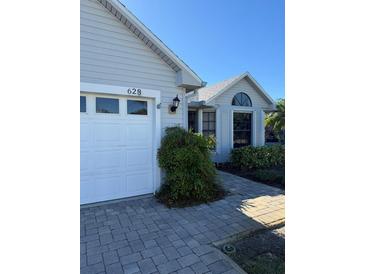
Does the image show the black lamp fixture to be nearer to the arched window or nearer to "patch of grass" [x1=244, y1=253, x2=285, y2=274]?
"patch of grass" [x1=244, y1=253, x2=285, y2=274]

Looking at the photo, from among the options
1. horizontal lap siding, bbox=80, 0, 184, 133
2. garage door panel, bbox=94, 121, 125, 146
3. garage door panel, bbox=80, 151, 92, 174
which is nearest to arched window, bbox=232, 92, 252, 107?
horizontal lap siding, bbox=80, 0, 184, 133

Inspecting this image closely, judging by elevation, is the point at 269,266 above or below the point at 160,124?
below

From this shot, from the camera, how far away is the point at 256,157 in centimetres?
955

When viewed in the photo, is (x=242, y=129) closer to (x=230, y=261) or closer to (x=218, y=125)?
(x=218, y=125)

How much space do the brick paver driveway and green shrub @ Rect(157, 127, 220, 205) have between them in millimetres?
418

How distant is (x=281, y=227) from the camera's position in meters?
3.99

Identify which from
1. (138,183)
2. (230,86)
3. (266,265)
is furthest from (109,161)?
(230,86)

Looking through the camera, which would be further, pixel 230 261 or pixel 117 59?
pixel 117 59

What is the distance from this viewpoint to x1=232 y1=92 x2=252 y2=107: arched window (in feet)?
35.6

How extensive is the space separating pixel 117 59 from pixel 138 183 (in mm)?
3317
